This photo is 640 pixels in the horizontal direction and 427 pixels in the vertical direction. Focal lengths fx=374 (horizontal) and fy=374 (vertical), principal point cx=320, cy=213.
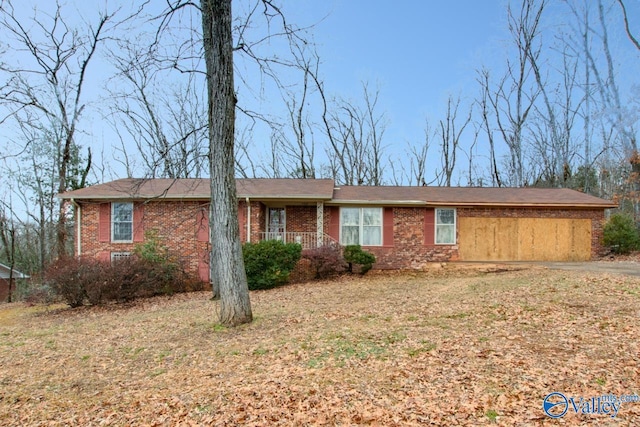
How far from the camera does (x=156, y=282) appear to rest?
12250mm

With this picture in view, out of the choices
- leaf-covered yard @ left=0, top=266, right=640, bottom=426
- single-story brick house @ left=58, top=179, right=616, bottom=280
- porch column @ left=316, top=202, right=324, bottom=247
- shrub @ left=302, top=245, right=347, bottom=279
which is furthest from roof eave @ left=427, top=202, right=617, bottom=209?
leaf-covered yard @ left=0, top=266, right=640, bottom=426

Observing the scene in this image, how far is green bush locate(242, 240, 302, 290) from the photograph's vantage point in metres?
12.1

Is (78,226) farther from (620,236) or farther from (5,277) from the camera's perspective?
(620,236)

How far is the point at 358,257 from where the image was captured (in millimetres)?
13320

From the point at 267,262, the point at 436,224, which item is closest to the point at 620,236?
the point at 436,224

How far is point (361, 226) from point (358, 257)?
187cm

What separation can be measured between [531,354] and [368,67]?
87.3ft

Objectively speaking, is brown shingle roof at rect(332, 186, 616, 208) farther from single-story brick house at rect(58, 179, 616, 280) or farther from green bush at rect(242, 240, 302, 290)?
green bush at rect(242, 240, 302, 290)

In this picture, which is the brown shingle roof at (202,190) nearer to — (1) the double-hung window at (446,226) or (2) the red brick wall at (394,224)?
(2) the red brick wall at (394,224)

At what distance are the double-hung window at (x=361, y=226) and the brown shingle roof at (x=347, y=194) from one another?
0.53m

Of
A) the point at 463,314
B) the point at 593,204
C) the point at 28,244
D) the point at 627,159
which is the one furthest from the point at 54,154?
the point at 627,159

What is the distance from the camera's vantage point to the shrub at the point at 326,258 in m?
12.9

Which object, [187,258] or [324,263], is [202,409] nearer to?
[324,263]

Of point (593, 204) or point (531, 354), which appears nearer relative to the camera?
point (531, 354)
